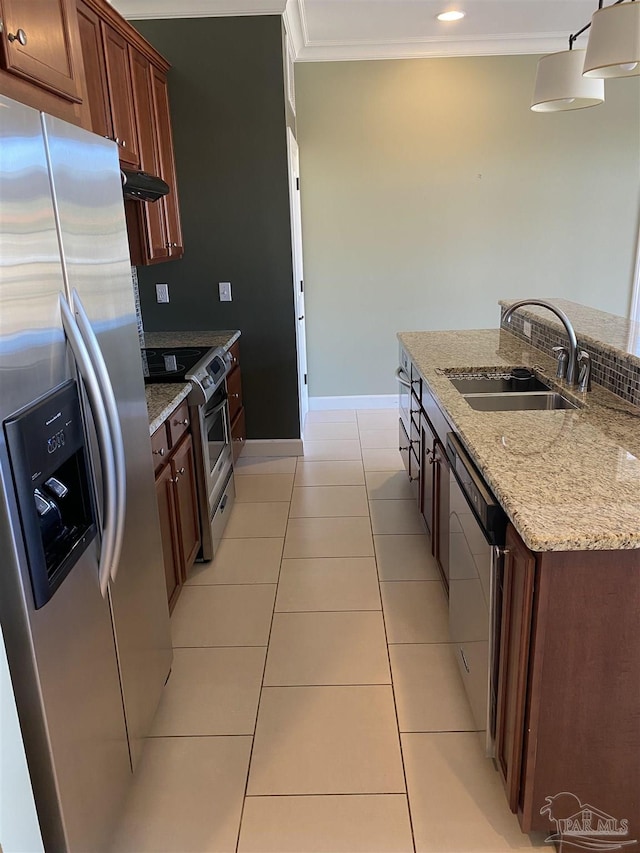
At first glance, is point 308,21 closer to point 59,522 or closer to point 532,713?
point 59,522

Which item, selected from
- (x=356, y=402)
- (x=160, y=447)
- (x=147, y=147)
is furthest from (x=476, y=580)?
(x=356, y=402)

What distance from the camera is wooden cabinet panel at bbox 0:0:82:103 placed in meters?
1.83

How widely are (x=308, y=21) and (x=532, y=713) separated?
4.38 metres

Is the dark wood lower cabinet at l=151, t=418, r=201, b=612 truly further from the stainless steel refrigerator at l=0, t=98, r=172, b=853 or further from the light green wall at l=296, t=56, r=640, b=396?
the light green wall at l=296, t=56, r=640, b=396

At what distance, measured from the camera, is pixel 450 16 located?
165 inches

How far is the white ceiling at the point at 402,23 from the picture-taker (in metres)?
3.69

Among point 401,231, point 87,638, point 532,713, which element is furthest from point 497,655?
point 401,231

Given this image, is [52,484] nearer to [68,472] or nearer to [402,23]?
[68,472]

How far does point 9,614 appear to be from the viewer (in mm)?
1184

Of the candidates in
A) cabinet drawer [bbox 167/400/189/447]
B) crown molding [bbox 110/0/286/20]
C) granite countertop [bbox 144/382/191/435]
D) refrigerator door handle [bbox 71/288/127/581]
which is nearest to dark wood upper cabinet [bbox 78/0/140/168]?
crown molding [bbox 110/0/286/20]

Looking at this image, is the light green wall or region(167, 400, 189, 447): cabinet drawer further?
the light green wall

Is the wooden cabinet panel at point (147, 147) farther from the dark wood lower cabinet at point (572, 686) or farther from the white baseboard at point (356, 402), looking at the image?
the dark wood lower cabinet at point (572, 686)
